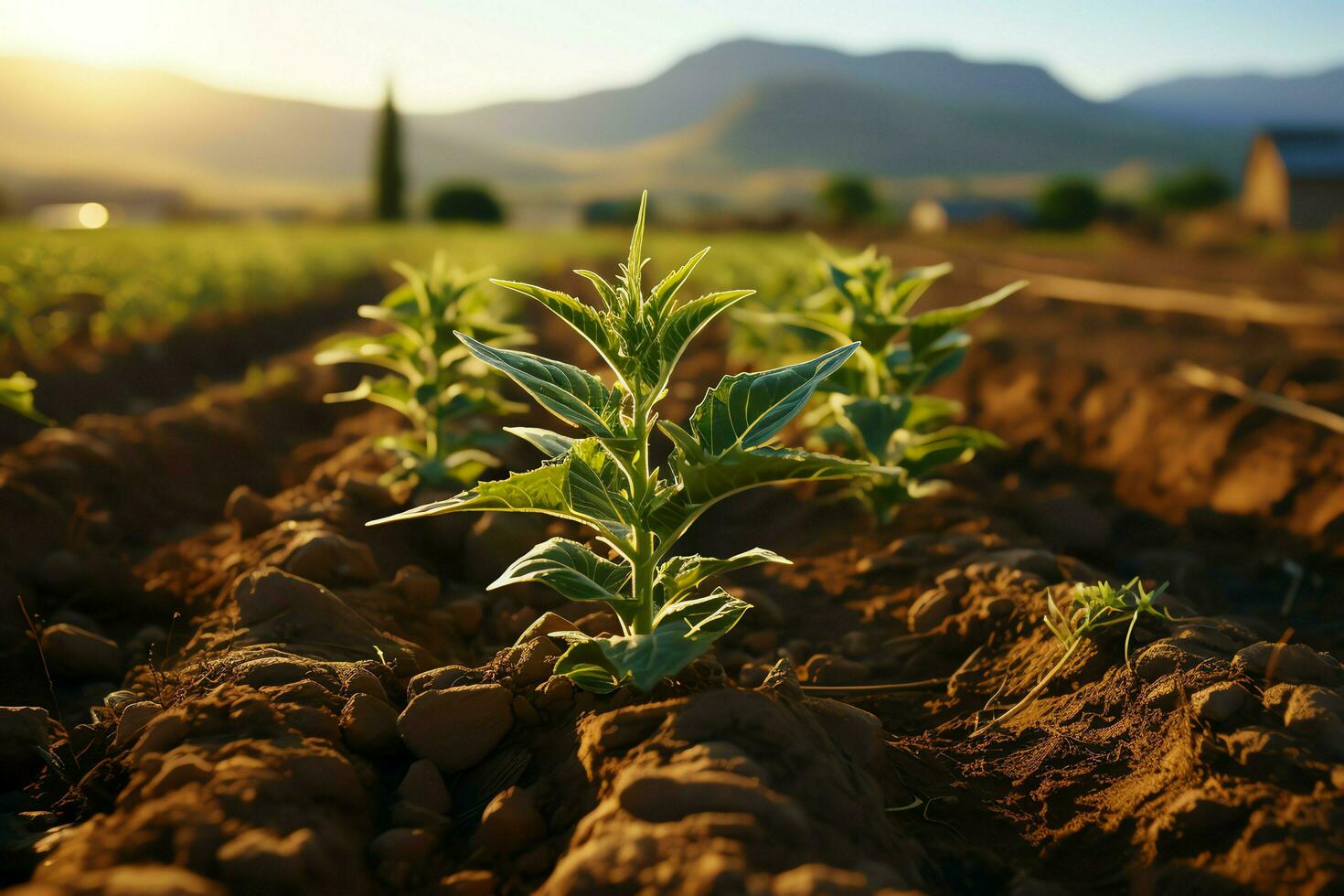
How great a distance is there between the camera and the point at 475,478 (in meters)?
4.06

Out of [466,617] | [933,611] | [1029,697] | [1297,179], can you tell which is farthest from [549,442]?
[1297,179]

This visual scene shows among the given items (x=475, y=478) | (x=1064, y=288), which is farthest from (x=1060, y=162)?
(x=475, y=478)

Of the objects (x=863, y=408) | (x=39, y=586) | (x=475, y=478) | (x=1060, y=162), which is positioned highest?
(x=1060, y=162)

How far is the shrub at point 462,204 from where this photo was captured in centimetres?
4147

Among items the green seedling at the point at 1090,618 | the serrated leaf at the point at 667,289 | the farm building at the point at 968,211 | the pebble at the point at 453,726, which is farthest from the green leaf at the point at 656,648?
the farm building at the point at 968,211

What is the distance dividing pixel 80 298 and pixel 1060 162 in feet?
579

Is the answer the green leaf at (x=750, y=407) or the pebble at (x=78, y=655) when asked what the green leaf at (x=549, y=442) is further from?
the pebble at (x=78, y=655)

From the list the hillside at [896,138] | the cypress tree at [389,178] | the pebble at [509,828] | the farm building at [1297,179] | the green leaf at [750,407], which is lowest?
the pebble at [509,828]

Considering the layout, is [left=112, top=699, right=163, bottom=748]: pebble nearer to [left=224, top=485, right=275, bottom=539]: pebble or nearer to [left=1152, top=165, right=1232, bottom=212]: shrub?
[left=224, top=485, right=275, bottom=539]: pebble

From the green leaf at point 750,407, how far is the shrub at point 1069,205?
153 feet

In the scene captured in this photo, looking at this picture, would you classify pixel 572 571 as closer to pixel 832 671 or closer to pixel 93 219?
pixel 832 671

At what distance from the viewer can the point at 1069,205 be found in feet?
148

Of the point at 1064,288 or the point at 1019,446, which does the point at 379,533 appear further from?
the point at 1064,288

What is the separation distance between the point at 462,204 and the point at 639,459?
138ft
